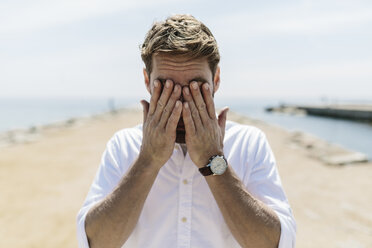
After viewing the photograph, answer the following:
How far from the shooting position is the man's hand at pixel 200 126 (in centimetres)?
159

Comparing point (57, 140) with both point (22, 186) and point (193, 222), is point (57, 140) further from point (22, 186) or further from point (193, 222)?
point (193, 222)

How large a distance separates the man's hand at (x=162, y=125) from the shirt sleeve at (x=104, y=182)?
0.28 m

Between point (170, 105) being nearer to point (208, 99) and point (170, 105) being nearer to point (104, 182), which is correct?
point (208, 99)

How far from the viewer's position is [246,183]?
1751 millimetres

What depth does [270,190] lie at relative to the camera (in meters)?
1.64

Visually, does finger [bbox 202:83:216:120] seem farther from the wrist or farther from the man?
the wrist

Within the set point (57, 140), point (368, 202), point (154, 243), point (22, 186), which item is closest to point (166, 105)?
point (154, 243)

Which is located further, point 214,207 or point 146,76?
point 146,76

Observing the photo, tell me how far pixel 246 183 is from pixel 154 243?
0.62 m

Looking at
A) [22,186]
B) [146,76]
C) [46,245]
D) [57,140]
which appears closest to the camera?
[146,76]

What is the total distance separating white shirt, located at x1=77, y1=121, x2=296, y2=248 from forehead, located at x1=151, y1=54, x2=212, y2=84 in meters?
0.44

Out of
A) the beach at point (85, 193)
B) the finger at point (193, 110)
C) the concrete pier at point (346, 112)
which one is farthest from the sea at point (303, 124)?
the finger at point (193, 110)

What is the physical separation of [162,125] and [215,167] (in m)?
0.36

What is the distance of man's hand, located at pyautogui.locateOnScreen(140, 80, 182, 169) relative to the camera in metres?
1.58
